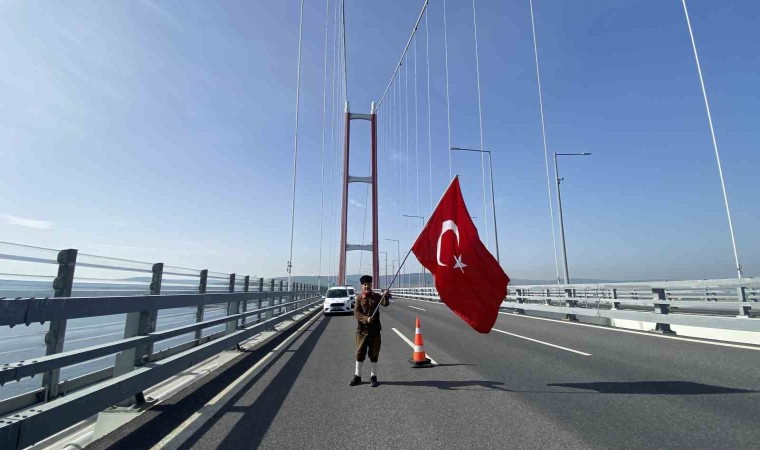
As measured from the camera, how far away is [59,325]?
12.6 ft

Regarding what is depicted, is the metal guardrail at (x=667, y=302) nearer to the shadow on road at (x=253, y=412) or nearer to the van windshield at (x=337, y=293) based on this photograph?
the shadow on road at (x=253, y=412)

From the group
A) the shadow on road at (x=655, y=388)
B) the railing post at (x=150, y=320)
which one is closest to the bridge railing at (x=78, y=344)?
the railing post at (x=150, y=320)

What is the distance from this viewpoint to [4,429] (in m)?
2.63

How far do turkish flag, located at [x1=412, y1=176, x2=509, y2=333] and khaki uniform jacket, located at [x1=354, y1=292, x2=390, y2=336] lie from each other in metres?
1.01

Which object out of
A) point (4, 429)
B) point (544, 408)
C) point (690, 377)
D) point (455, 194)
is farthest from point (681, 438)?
point (4, 429)

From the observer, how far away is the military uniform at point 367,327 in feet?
20.9

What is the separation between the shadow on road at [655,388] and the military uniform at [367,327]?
104 inches

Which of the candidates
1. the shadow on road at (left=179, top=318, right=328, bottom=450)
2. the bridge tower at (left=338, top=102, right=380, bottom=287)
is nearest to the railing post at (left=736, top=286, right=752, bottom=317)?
the shadow on road at (left=179, top=318, right=328, bottom=450)

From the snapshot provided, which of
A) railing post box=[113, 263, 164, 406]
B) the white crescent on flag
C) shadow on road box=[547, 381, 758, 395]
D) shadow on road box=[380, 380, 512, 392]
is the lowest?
shadow on road box=[380, 380, 512, 392]

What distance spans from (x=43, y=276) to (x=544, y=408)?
17.8 ft

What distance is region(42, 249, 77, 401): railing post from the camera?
3803 mm

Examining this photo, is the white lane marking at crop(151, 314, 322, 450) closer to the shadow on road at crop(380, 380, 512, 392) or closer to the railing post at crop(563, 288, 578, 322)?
the shadow on road at crop(380, 380, 512, 392)

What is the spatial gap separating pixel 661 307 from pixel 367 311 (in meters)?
8.43

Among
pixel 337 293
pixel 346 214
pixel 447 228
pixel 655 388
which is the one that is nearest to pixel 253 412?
pixel 447 228
